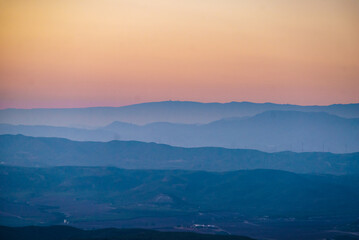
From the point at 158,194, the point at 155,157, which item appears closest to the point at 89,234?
the point at 158,194

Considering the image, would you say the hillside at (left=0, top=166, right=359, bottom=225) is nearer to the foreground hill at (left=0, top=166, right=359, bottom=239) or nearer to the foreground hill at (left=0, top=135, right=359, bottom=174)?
the foreground hill at (left=0, top=166, right=359, bottom=239)

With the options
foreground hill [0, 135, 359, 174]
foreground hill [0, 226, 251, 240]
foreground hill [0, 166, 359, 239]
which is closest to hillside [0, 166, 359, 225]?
foreground hill [0, 166, 359, 239]

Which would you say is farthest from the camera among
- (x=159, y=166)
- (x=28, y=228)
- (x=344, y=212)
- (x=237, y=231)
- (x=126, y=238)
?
(x=159, y=166)

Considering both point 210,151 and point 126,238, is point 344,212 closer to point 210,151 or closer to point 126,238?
point 126,238

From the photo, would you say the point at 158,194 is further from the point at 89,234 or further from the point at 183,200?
the point at 89,234

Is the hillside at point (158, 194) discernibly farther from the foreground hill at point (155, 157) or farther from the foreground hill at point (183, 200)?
the foreground hill at point (155, 157)

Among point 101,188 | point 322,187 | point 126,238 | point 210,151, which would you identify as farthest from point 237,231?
point 210,151
